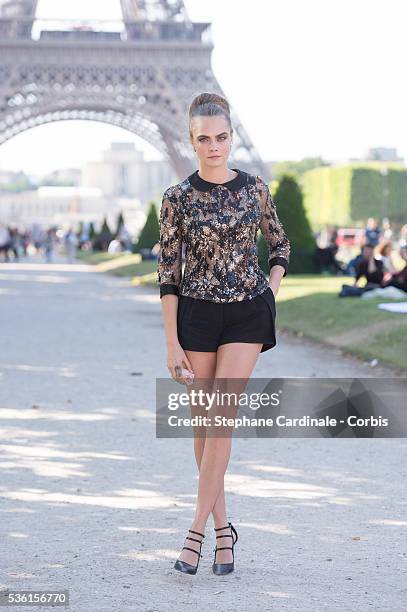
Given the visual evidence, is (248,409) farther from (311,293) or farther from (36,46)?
(36,46)

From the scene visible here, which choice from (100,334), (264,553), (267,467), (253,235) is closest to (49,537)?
(264,553)


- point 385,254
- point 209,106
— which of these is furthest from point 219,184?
point 385,254

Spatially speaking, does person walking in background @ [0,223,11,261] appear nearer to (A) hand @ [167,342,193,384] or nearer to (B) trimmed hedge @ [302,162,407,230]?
(A) hand @ [167,342,193,384]

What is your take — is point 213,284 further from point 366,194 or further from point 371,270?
point 366,194

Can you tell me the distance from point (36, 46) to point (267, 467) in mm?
47630

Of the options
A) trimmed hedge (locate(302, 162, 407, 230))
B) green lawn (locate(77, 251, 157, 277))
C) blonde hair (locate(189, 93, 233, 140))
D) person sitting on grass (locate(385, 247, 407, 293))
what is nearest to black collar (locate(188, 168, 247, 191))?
blonde hair (locate(189, 93, 233, 140))

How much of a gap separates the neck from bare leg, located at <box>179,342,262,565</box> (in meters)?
0.56

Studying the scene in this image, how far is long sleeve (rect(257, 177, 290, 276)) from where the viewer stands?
4574 millimetres

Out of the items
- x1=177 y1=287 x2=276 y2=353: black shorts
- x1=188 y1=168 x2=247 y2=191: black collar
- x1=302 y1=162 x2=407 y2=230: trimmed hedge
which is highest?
x1=188 y1=168 x2=247 y2=191: black collar

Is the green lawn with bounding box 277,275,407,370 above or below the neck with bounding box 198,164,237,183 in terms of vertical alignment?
below

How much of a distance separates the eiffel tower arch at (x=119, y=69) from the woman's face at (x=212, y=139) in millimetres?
46390

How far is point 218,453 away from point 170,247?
0.71 m

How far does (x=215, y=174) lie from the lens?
4.47 meters

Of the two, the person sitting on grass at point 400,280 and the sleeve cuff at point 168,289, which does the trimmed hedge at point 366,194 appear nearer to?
the person sitting on grass at point 400,280
